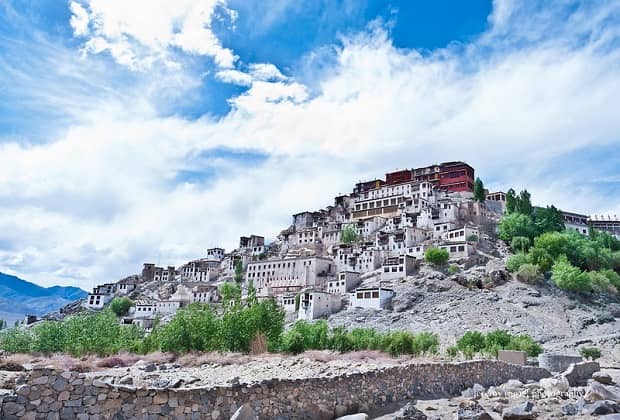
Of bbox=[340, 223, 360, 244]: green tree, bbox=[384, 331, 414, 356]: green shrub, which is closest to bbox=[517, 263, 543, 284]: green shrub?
bbox=[340, 223, 360, 244]: green tree

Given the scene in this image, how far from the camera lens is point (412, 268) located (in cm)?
7300

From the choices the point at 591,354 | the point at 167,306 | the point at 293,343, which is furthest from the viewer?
the point at 167,306

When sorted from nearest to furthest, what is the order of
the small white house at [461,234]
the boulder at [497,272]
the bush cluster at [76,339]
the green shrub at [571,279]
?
the bush cluster at [76,339], the green shrub at [571,279], the boulder at [497,272], the small white house at [461,234]

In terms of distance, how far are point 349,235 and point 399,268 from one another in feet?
64.1

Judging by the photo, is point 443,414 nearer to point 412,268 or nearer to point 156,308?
point 412,268

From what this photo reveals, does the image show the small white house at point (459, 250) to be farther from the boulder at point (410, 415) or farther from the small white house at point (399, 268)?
the boulder at point (410, 415)

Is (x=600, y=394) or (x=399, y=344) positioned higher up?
(x=399, y=344)

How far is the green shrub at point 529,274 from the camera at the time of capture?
64.2m

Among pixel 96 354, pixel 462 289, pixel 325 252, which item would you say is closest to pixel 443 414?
pixel 96 354

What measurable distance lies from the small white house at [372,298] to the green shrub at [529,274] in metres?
17.1

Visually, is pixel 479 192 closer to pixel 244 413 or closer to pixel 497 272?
pixel 497 272

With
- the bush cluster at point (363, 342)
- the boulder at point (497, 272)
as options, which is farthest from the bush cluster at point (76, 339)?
the boulder at point (497, 272)

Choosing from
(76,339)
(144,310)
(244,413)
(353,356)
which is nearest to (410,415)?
(244,413)

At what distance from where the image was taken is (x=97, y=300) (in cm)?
10025
